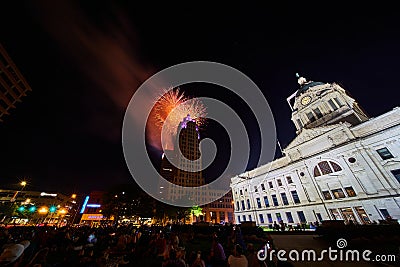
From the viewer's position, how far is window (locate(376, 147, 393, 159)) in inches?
923

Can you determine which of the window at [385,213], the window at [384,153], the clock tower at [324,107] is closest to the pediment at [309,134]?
the clock tower at [324,107]

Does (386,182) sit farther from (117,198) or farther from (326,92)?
(117,198)

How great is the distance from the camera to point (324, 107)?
38.8 meters

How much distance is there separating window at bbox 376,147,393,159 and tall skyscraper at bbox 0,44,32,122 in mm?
73515

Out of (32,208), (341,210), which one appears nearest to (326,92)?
(341,210)

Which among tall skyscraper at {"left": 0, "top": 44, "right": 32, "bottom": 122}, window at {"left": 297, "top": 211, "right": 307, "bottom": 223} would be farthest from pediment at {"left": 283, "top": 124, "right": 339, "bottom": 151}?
tall skyscraper at {"left": 0, "top": 44, "right": 32, "bottom": 122}

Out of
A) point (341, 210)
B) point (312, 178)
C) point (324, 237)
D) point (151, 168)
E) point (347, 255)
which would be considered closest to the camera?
point (347, 255)

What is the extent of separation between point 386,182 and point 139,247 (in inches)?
1358

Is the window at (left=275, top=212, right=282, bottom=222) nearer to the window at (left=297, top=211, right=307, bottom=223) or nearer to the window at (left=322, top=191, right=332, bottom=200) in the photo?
the window at (left=297, top=211, right=307, bottom=223)

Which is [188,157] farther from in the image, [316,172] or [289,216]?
[316,172]

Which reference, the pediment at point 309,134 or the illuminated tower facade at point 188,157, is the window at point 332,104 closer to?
the pediment at point 309,134

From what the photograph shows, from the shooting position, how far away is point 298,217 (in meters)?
31.5

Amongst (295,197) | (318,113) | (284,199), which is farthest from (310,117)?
(284,199)

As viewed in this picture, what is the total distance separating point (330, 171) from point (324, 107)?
18472 millimetres
